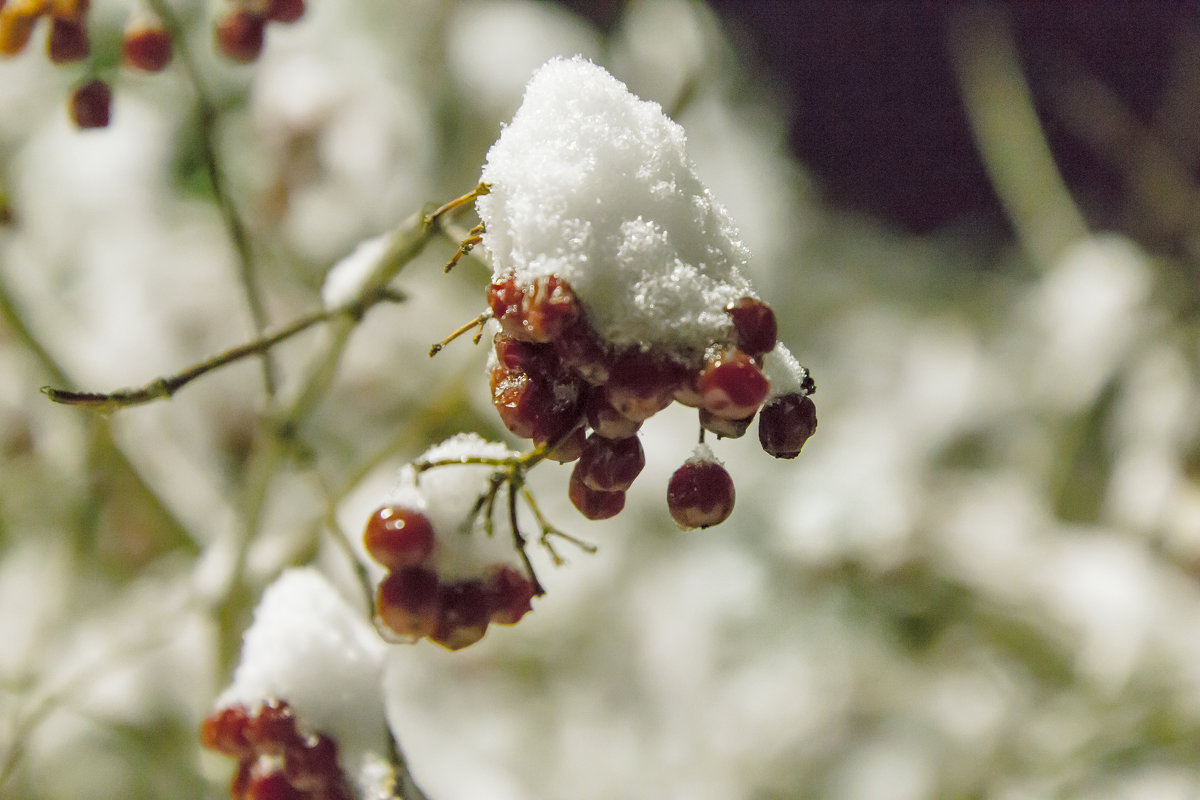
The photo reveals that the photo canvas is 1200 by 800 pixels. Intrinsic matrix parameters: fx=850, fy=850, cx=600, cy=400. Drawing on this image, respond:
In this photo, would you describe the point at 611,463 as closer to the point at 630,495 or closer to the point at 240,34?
the point at 240,34

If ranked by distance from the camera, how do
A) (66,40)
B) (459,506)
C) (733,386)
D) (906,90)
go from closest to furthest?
(733,386)
(459,506)
(66,40)
(906,90)

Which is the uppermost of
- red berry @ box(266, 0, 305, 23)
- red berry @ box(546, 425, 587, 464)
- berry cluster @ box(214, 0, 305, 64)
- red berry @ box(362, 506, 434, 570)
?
berry cluster @ box(214, 0, 305, 64)

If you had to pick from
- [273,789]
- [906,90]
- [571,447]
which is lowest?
[273,789]

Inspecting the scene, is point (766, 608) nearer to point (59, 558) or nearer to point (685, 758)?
point (685, 758)

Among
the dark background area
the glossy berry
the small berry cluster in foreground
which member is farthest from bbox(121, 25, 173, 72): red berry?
the dark background area

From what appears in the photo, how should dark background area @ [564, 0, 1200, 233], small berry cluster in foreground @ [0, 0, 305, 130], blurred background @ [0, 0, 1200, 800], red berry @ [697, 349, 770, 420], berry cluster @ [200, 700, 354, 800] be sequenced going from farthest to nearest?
dark background area @ [564, 0, 1200, 233] → blurred background @ [0, 0, 1200, 800] → small berry cluster in foreground @ [0, 0, 305, 130] → berry cluster @ [200, 700, 354, 800] → red berry @ [697, 349, 770, 420]

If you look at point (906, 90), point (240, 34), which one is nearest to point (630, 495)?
point (240, 34)

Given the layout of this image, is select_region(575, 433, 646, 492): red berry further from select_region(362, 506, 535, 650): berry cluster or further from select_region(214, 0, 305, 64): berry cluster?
select_region(214, 0, 305, 64): berry cluster

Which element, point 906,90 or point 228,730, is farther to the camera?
point 906,90

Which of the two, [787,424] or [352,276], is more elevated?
[352,276]
